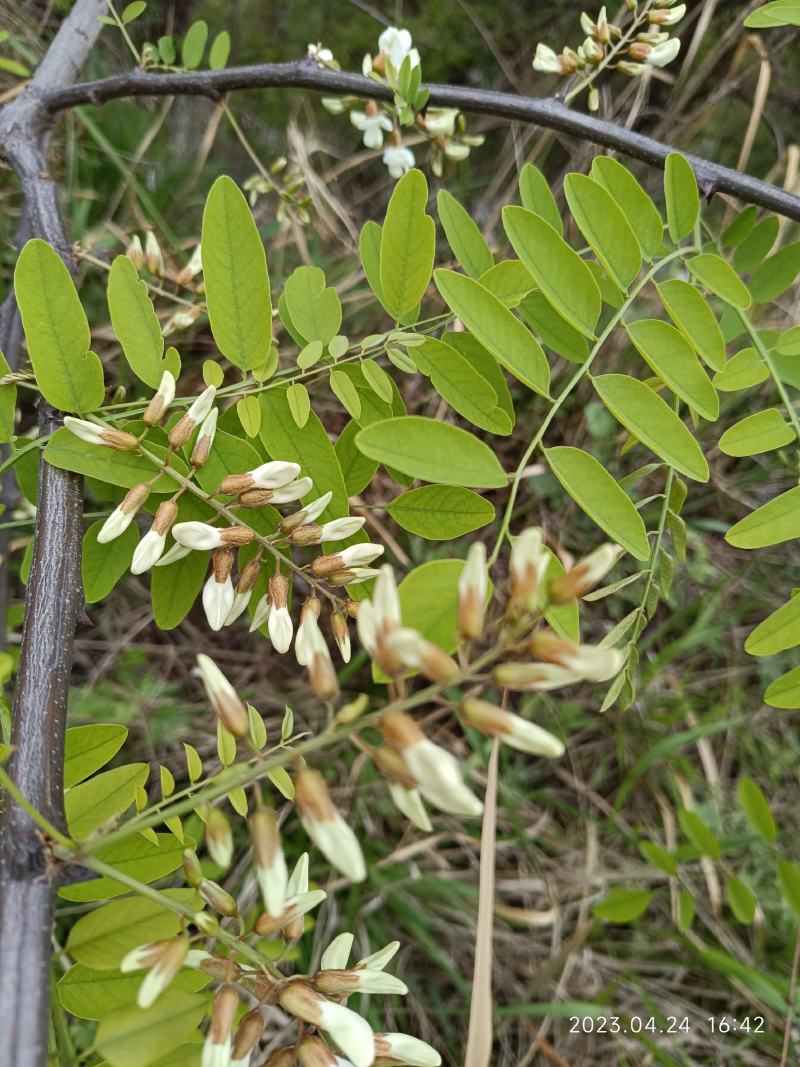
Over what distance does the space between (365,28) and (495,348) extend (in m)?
1.75

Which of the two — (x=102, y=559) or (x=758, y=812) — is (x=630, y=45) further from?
(x=758, y=812)

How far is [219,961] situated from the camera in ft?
1.86

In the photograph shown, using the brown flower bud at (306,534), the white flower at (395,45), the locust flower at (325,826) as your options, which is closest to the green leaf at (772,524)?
the brown flower bud at (306,534)

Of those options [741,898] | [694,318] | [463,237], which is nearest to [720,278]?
[694,318]

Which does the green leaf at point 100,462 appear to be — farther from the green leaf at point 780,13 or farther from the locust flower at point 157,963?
the green leaf at point 780,13

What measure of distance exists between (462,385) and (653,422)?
0.65ft

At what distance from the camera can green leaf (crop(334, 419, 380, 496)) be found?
0.87 metres

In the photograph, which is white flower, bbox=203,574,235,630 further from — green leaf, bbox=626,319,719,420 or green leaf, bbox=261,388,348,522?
green leaf, bbox=626,319,719,420

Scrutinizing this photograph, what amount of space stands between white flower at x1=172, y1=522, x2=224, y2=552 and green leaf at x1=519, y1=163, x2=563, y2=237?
575 millimetres

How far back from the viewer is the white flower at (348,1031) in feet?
1.76

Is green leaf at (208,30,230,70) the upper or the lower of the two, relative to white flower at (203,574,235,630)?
upper

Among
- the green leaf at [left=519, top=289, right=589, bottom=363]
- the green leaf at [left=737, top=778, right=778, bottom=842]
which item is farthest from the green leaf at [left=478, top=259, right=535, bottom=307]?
the green leaf at [left=737, top=778, right=778, bottom=842]

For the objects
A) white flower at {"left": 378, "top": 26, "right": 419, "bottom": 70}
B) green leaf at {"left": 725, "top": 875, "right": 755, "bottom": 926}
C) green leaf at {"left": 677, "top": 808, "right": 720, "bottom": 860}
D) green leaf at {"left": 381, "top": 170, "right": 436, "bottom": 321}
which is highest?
white flower at {"left": 378, "top": 26, "right": 419, "bottom": 70}

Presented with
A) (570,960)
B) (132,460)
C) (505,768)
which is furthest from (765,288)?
(570,960)
